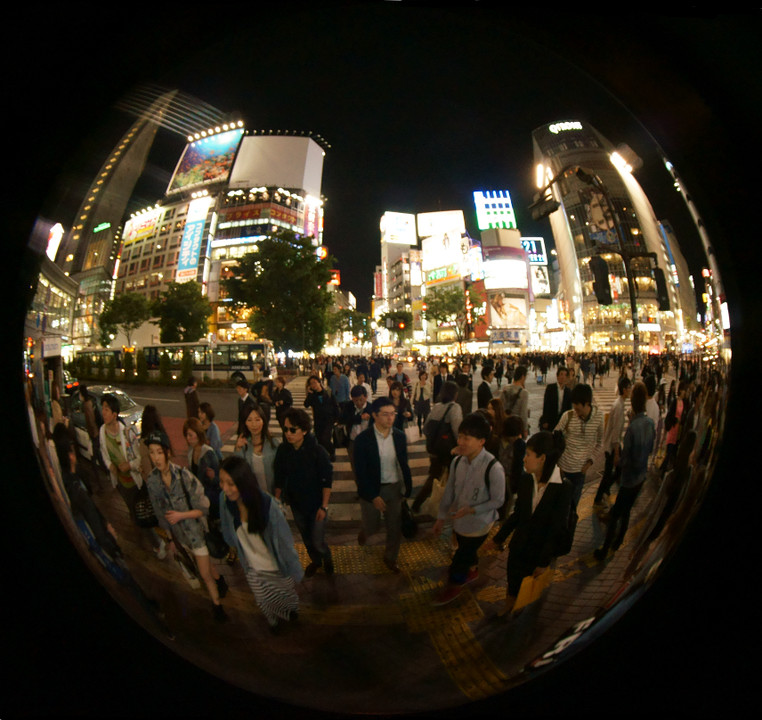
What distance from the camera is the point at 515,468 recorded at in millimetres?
1189

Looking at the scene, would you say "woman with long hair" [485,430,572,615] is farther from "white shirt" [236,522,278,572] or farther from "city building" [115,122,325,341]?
"city building" [115,122,325,341]

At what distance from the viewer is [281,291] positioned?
1.45 meters

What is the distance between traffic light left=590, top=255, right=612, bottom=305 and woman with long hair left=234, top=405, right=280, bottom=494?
1.17 m

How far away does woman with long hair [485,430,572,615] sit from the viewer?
3.16 ft

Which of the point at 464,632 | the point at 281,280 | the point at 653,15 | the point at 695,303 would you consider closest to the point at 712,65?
the point at 653,15

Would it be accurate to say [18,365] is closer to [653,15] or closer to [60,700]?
[60,700]

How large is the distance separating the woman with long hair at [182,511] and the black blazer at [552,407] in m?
1.27

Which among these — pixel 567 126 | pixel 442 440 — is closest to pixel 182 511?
pixel 442 440

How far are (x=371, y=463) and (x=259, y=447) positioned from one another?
1.21 ft

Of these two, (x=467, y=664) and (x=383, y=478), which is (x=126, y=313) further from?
(x=467, y=664)

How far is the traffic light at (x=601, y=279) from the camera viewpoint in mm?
1188

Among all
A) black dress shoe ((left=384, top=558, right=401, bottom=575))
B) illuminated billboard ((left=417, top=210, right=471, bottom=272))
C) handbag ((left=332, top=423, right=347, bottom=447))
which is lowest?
black dress shoe ((left=384, top=558, right=401, bottom=575))

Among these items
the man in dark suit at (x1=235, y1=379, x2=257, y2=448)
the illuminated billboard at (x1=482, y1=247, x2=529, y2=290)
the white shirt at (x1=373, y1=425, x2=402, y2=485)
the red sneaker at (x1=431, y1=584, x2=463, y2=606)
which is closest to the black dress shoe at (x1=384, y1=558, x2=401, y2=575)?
the red sneaker at (x1=431, y1=584, x2=463, y2=606)

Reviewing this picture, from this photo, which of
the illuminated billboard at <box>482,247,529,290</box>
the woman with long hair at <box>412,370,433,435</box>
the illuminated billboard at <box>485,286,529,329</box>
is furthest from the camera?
the illuminated billboard at <box>482,247,529,290</box>
